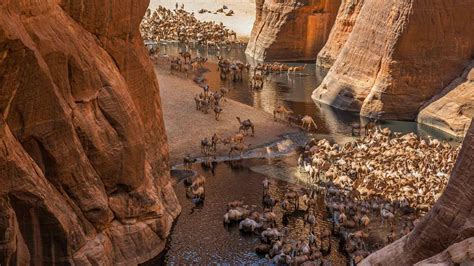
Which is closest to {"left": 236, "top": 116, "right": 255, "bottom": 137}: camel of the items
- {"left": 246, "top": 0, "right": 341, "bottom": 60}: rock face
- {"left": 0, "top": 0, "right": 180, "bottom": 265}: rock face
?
{"left": 0, "top": 0, "right": 180, "bottom": 265}: rock face

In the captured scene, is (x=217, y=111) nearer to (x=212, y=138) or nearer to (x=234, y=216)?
(x=212, y=138)

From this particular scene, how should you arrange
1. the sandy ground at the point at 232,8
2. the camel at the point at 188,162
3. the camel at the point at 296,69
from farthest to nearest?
the sandy ground at the point at 232,8 < the camel at the point at 296,69 < the camel at the point at 188,162

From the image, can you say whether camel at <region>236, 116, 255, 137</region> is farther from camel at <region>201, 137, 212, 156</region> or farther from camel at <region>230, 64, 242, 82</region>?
camel at <region>230, 64, 242, 82</region>

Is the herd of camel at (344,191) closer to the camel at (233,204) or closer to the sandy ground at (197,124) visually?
the camel at (233,204)

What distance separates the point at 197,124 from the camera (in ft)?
125

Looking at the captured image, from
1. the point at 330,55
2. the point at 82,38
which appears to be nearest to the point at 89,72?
the point at 82,38

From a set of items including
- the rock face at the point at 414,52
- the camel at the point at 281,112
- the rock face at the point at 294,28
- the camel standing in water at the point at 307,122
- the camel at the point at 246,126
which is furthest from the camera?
the rock face at the point at 294,28

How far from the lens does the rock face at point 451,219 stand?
52.9ft

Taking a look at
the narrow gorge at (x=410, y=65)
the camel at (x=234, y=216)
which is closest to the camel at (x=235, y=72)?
the narrow gorge at (x=410, y=65)

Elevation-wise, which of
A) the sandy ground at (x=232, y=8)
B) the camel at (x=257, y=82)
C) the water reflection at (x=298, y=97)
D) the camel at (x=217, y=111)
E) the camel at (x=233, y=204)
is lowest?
the water reflection at (x=298, y=97)

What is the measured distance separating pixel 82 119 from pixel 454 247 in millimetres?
10264

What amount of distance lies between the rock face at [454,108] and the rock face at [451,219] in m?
22.8

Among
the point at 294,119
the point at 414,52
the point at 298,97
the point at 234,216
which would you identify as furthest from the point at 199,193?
the point at 298,97

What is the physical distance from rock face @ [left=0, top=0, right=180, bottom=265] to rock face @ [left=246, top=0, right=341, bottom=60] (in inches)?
1327
